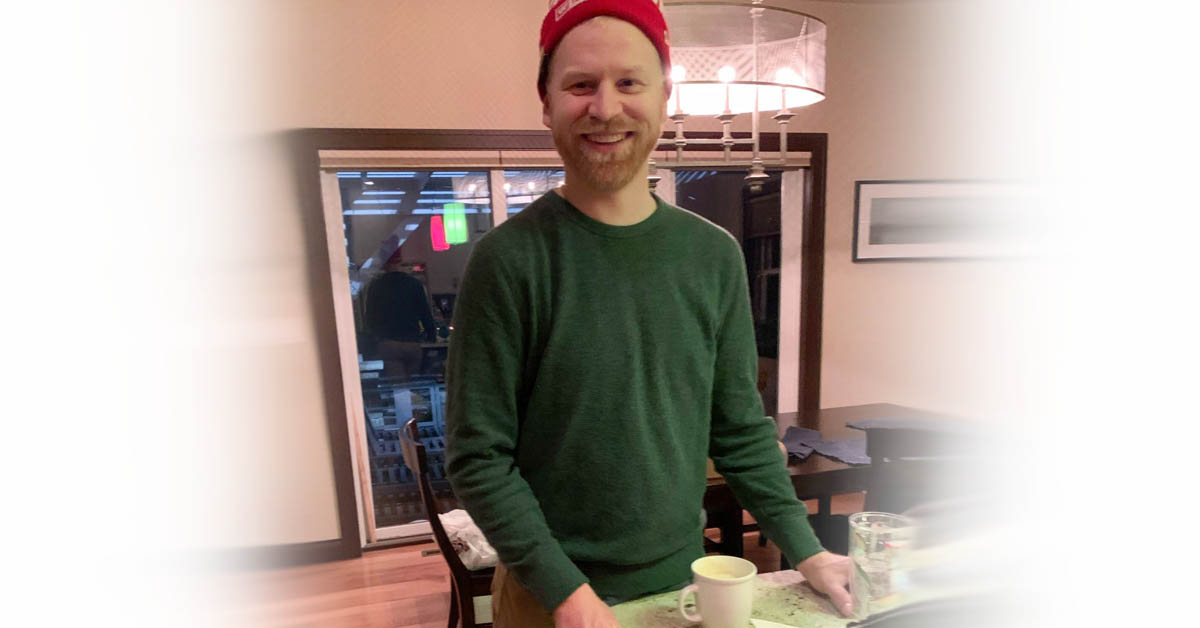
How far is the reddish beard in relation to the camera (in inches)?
23.5

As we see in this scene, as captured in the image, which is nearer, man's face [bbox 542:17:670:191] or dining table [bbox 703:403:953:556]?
man's face [bbox 542:17:670:191]

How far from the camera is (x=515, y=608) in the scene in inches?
27.5

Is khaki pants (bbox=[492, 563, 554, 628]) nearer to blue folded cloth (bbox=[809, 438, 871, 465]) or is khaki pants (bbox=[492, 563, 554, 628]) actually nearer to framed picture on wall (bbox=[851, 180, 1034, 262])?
framed picture on wall (bbox=[851, 180, 1034, 262])

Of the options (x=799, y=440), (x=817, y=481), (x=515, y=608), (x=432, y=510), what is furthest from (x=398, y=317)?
(x=515, y=608)

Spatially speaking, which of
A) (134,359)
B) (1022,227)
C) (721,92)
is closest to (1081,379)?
(1022,227)

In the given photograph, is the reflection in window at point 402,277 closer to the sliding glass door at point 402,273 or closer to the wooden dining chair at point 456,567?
the sliding glass door at point 402,273

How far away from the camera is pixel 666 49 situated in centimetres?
64

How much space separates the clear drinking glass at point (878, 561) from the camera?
1.93ft

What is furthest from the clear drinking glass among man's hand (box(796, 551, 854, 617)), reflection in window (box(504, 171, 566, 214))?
reflection in window (box(504, 171, 566, 214))

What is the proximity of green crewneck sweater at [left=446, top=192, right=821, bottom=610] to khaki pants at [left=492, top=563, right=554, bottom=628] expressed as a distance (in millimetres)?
68

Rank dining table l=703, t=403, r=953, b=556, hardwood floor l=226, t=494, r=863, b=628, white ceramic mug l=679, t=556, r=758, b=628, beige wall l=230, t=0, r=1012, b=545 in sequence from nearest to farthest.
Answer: beige wall l=230, t=0, r=1012, b=545, white ceramic mug l=679, t=556, r=758, b=628, dining table l=703, t=403, r=953, b=556, hardwood floor l=226, t=494, r=863, b=628

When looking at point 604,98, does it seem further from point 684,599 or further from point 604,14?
point 684,599

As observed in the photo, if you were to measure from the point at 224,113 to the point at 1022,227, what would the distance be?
0.46 metres

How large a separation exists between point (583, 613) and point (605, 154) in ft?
1.54
